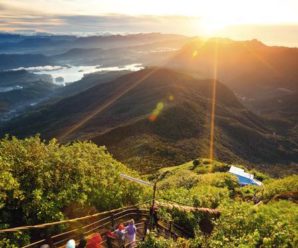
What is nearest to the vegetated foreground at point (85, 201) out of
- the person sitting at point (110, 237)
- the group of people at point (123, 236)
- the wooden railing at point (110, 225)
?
the wooden railing at point (110, 225)

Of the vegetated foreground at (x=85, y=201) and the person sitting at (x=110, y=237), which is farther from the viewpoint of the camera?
the person sitting at (x=110, y=237)

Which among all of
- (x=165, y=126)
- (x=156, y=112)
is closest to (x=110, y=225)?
(x=165, y=126)

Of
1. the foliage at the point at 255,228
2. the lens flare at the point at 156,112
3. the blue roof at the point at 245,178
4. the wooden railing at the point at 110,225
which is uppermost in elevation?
the foliage at the point at 255,228

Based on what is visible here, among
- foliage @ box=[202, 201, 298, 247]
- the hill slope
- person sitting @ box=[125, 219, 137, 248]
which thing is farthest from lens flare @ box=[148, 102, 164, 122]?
person sitting @ box=[125, 219, 137, 248]

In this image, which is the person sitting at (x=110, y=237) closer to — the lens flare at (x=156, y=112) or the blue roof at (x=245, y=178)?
the blue roof at (x=245, y=178)

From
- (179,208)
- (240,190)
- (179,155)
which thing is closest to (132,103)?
(179,155)

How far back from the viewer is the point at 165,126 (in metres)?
110

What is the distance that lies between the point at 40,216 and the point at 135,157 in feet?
216

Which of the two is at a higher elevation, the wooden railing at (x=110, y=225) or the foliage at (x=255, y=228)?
the foliage at (x=255, y=228)

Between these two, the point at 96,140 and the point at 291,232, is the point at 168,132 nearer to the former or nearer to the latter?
the point at 96,140

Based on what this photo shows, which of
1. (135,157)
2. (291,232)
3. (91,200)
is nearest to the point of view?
(291,232)

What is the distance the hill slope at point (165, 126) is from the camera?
9344cm

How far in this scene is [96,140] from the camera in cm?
10006

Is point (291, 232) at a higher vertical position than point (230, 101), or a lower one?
higher
